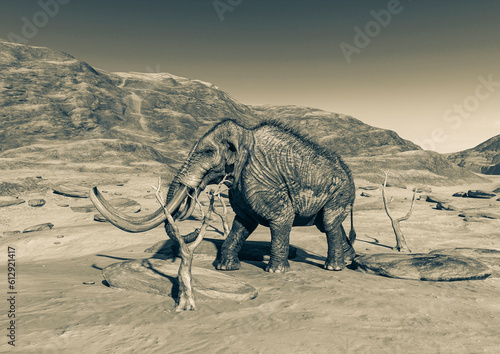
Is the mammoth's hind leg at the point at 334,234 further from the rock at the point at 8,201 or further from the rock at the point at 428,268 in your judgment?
the rock at the point at 8,201

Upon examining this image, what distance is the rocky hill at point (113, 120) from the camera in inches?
1535

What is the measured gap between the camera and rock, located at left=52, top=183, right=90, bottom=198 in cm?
2489

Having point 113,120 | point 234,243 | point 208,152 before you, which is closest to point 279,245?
point 234,243

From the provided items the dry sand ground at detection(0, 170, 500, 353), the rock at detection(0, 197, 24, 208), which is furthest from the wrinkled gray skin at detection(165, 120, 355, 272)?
the rock at detection(0, 197, 24, 208)

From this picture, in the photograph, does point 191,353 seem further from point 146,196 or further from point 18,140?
point 18,140

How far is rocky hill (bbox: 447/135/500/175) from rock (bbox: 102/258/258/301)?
2729 inches

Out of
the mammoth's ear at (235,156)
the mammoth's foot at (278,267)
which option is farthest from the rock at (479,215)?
the mammoth's ear at (235,156)

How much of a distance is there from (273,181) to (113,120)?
60999 millimetres

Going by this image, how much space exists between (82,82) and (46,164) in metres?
42.8

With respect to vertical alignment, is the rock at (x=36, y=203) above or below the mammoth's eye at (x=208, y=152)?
below

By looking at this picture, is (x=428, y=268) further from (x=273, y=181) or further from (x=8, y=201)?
(x=8, y=201)

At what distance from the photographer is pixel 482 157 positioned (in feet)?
238

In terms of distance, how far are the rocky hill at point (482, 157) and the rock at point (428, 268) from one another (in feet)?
210

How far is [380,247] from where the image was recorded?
15.2 meters
